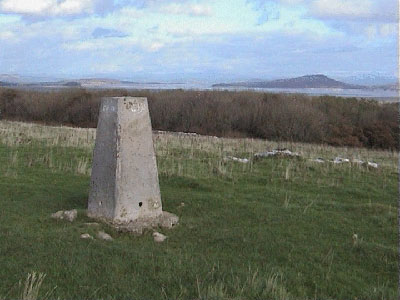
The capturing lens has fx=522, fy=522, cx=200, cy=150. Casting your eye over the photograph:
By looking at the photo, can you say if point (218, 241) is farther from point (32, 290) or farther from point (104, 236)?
point (32, 290)

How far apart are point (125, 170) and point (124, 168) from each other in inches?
1.6

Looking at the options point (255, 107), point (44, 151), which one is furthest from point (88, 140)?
point (255, 107)

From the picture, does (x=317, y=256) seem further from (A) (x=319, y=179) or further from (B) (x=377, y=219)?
(A) (x=319, y=179)

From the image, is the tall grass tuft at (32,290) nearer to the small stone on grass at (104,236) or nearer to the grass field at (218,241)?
the grass field at (218,241)

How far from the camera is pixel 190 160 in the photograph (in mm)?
16922

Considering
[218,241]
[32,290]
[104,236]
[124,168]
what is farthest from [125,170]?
[32,290]

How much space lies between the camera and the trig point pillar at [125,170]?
9195mm

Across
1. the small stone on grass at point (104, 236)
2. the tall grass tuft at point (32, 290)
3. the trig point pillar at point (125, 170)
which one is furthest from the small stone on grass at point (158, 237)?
the tall grass tuft at point (32, 290)

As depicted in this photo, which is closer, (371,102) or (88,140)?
(88,140)

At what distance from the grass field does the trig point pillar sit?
0.44 meters

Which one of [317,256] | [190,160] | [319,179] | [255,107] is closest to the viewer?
[317,256]

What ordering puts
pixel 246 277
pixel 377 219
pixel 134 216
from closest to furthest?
pixel 246 277
pixel 134 216
pixel 377 219

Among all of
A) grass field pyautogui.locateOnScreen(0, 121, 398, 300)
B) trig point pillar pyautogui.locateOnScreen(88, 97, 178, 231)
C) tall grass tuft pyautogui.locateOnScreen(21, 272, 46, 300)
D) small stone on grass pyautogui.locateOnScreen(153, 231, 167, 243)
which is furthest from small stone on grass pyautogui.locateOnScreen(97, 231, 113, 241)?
tall grass tuft pyautogui.locateOnScreen(21, 272, 46, 300)

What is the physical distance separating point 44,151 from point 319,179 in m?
9.31
